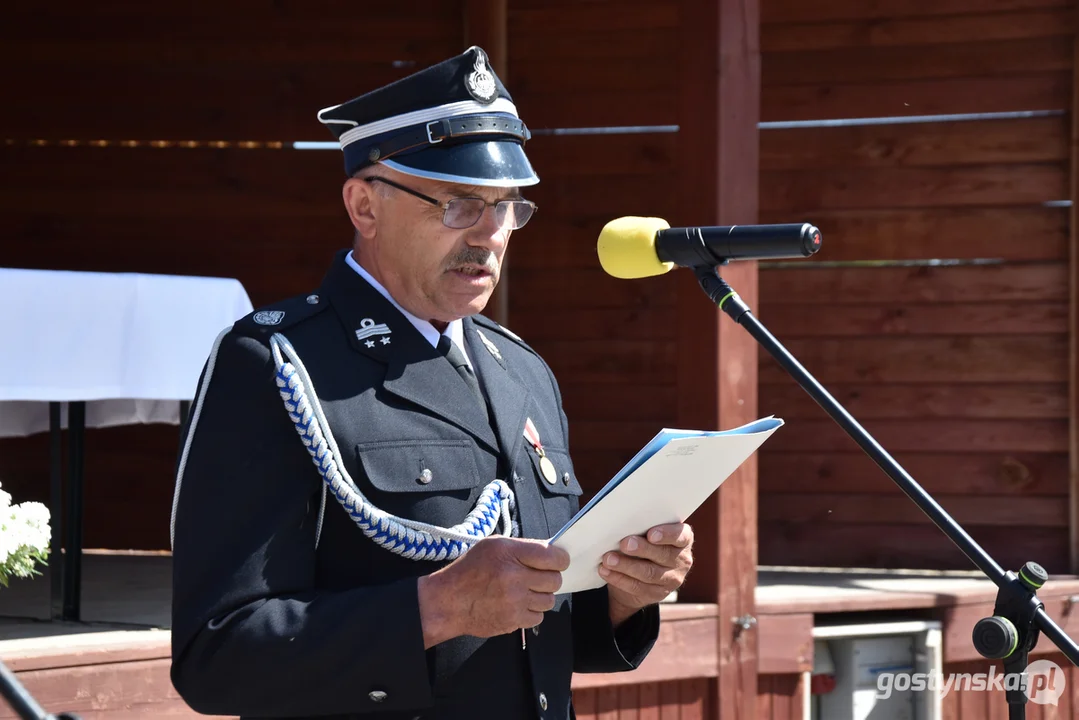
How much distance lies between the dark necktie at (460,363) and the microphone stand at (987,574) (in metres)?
0.37

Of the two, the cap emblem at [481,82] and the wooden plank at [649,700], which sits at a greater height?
the cap emblem at [481,82]

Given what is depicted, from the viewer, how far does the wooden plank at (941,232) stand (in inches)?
204

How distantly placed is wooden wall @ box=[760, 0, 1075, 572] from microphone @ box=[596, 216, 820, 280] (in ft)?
11.5

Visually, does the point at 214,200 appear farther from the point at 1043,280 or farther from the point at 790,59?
the point at 1043,280

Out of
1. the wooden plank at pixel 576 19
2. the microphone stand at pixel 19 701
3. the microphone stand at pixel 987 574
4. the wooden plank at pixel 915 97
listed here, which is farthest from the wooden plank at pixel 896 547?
the microphone stand at pixel 19 701

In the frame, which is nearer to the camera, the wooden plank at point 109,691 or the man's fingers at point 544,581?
the man's fingers at point 544,581

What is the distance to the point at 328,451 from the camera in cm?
167

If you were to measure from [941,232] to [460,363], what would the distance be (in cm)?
380

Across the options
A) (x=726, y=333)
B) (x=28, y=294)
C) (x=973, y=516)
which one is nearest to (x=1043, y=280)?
(x=973, y=516)

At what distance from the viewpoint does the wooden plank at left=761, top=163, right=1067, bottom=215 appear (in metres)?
5.21

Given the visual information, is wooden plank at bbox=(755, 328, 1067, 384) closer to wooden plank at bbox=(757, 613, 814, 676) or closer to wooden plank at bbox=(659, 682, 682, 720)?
wooden plank at bbox=(757, 613, 814, 676)

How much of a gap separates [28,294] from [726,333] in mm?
2016

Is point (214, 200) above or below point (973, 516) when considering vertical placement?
above

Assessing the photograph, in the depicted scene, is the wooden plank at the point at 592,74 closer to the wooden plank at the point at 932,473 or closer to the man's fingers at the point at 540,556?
the wooden plank at the point at 932,473
